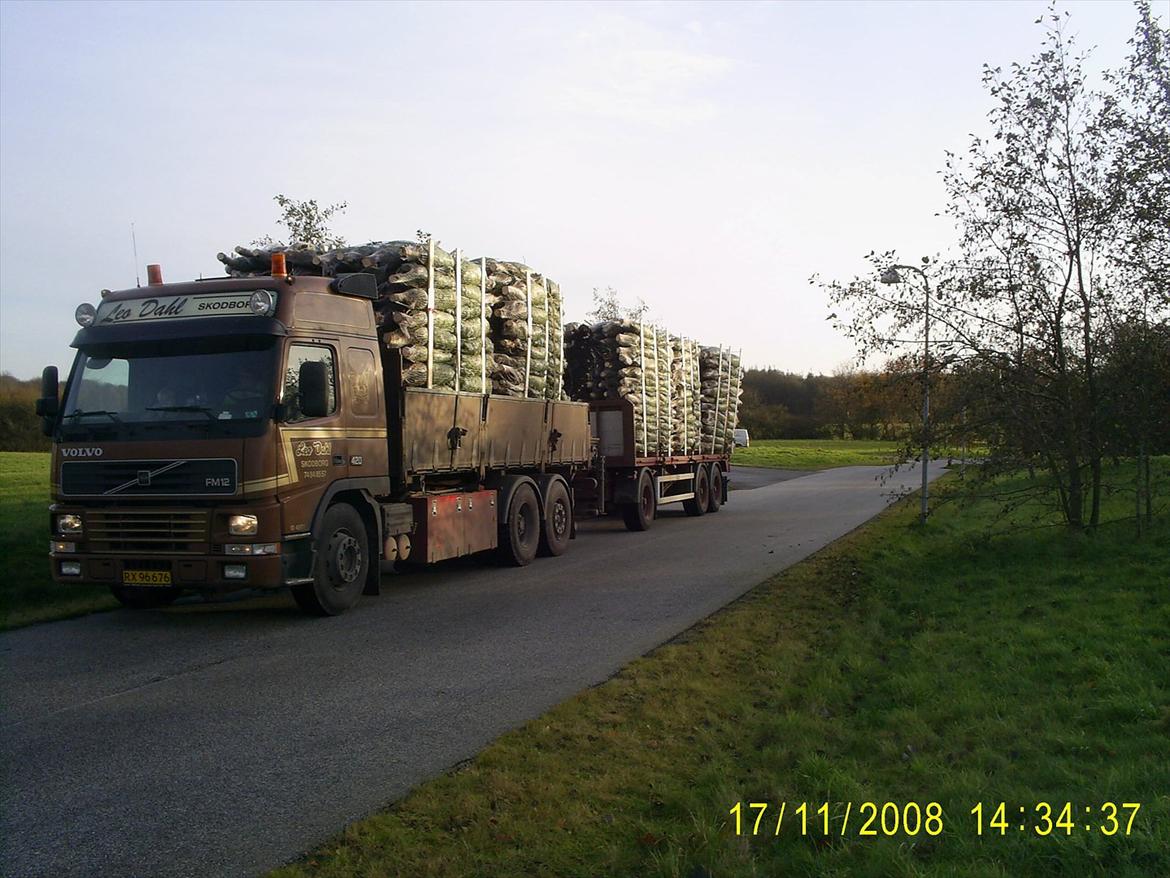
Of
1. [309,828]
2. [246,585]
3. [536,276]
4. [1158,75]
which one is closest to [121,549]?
[246,585]

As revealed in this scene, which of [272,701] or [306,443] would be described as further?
[306,443]

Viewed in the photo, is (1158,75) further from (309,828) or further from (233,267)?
(309,828)

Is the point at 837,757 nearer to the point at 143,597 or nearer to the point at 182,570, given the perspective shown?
the point at 182,570

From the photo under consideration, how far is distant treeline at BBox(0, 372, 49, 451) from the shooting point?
3659cm

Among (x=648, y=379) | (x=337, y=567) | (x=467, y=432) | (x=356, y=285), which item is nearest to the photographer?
(x=337, y=567)

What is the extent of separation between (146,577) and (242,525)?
3.33 ft

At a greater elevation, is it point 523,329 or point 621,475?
point 523,329

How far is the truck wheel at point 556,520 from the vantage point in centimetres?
1484

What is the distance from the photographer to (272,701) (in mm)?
6859

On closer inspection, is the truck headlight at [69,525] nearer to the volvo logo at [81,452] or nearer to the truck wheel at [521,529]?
the volvo logo at [81,452]

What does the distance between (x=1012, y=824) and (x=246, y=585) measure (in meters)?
6.59

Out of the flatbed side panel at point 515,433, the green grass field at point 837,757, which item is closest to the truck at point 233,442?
the flatbed side panel at point 515,433

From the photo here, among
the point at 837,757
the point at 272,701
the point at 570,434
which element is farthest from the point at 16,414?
the point at 837,757

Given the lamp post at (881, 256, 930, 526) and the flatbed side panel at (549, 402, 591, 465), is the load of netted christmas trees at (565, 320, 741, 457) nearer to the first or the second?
the flatbed side panel at (549, 402, 591, 465)
